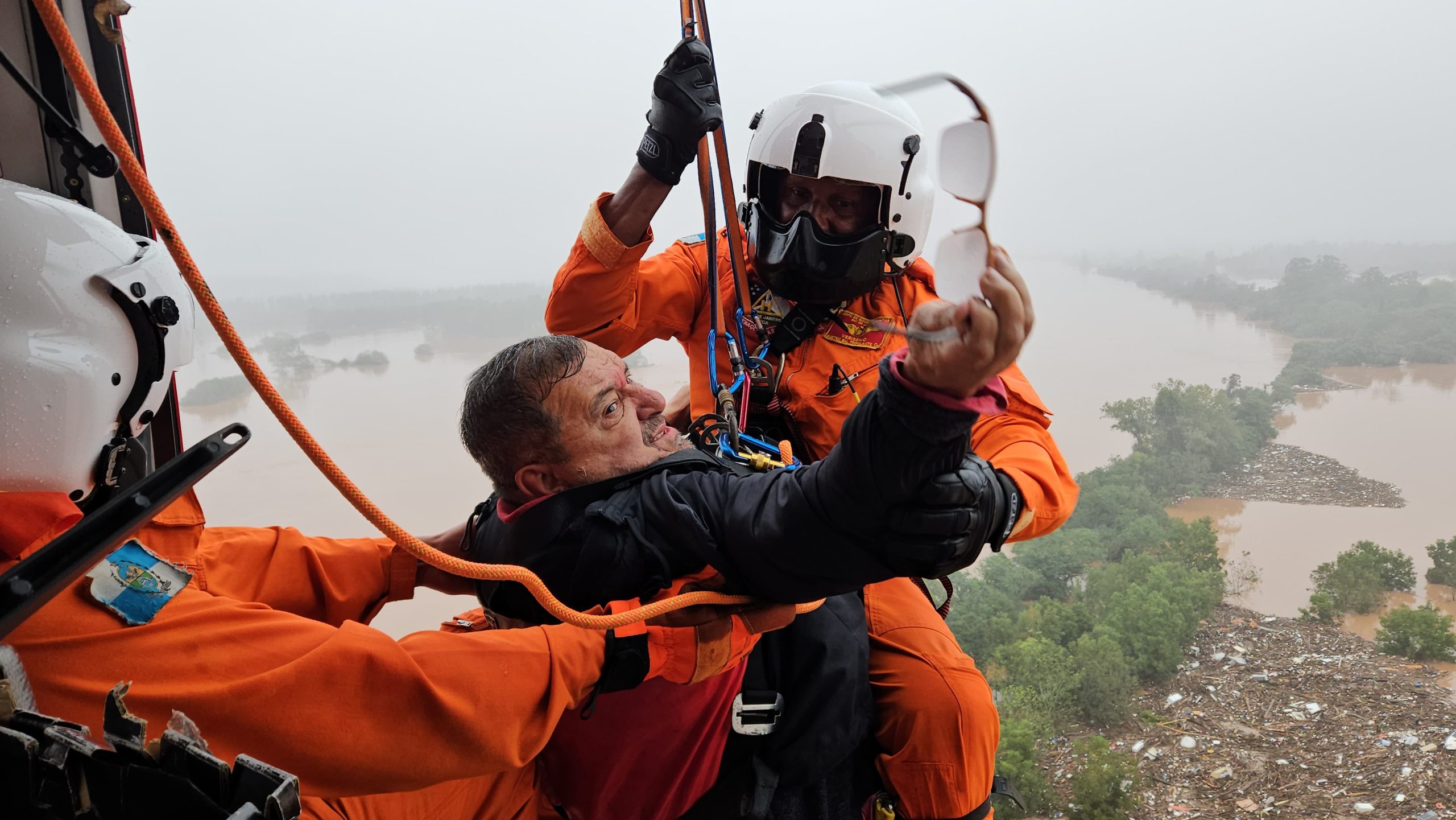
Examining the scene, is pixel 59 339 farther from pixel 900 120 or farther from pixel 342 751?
pixel 900 120

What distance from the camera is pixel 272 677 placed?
958mm

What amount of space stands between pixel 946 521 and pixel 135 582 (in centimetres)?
97

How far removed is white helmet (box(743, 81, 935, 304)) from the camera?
194 centimetres

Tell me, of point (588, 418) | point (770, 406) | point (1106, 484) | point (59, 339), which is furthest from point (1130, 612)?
point (59, 339)

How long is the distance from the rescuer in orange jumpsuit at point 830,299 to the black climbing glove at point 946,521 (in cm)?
57

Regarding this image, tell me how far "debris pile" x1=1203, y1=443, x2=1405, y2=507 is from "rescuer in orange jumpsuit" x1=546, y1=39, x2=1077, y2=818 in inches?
506

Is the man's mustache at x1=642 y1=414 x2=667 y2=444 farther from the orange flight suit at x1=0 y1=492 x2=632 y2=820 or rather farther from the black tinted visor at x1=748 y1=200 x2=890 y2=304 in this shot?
the black tinted visor at x1=748 y1=200 x2=890 y2=304

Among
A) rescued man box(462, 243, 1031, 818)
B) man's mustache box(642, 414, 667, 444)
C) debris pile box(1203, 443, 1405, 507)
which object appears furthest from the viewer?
debris pile box(1203, 443, 1405, 507)

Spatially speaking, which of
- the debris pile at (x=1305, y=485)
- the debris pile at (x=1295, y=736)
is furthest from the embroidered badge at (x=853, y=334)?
the debris pile at (x=1305, y=485)

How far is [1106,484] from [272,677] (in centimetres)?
1357

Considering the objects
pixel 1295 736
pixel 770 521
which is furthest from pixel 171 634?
pixel 1295 736

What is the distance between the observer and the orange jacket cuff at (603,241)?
72.5 inches

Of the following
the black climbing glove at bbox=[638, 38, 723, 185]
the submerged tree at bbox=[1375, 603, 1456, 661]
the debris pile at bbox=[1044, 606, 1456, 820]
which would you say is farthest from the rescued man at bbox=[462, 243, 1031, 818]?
the submerged tree at bbox=[1375, 603, 1456, 661]

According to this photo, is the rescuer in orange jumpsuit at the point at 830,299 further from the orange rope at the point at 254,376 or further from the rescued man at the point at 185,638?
the orange rope at the point at 254,376
